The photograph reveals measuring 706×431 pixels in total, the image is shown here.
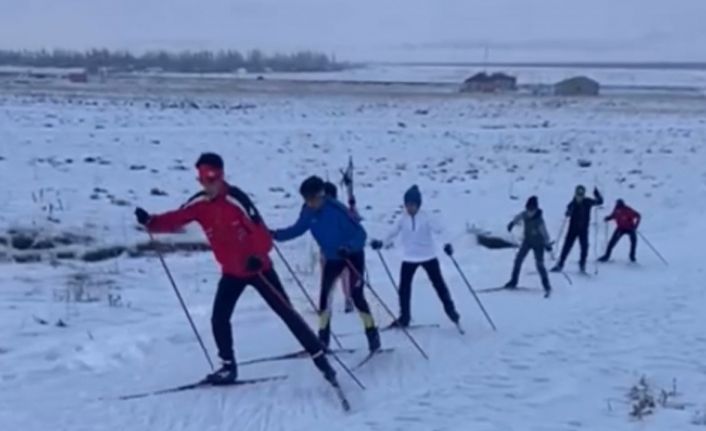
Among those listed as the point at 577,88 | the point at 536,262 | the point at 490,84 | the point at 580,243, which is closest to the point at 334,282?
the point at 536,262

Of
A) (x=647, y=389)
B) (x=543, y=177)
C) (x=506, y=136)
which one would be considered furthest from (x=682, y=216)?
(x=506, y=136)

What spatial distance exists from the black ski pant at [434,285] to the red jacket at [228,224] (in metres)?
2.92

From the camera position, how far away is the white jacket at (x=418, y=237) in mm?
11703

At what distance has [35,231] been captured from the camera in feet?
61.6

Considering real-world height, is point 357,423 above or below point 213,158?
below

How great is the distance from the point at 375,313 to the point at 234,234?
4.24 m

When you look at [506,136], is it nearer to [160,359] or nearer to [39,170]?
[39,170]

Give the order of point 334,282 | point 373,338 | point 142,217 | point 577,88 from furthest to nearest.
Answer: point 577,88 → point 373,338 → point 334,282 → point 142,217

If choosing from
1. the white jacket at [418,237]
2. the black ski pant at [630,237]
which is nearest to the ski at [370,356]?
the white jacket at [418,237]

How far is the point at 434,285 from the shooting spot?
11734mm

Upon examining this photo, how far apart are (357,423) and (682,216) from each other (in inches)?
673

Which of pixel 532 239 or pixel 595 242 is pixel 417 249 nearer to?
pixel 532 239

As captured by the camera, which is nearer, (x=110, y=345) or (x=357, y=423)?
(x=357, y=423)

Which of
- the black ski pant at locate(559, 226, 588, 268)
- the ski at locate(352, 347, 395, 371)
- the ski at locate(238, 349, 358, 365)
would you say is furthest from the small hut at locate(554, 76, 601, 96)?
the ski at locate(238, 349, 358, 365)
